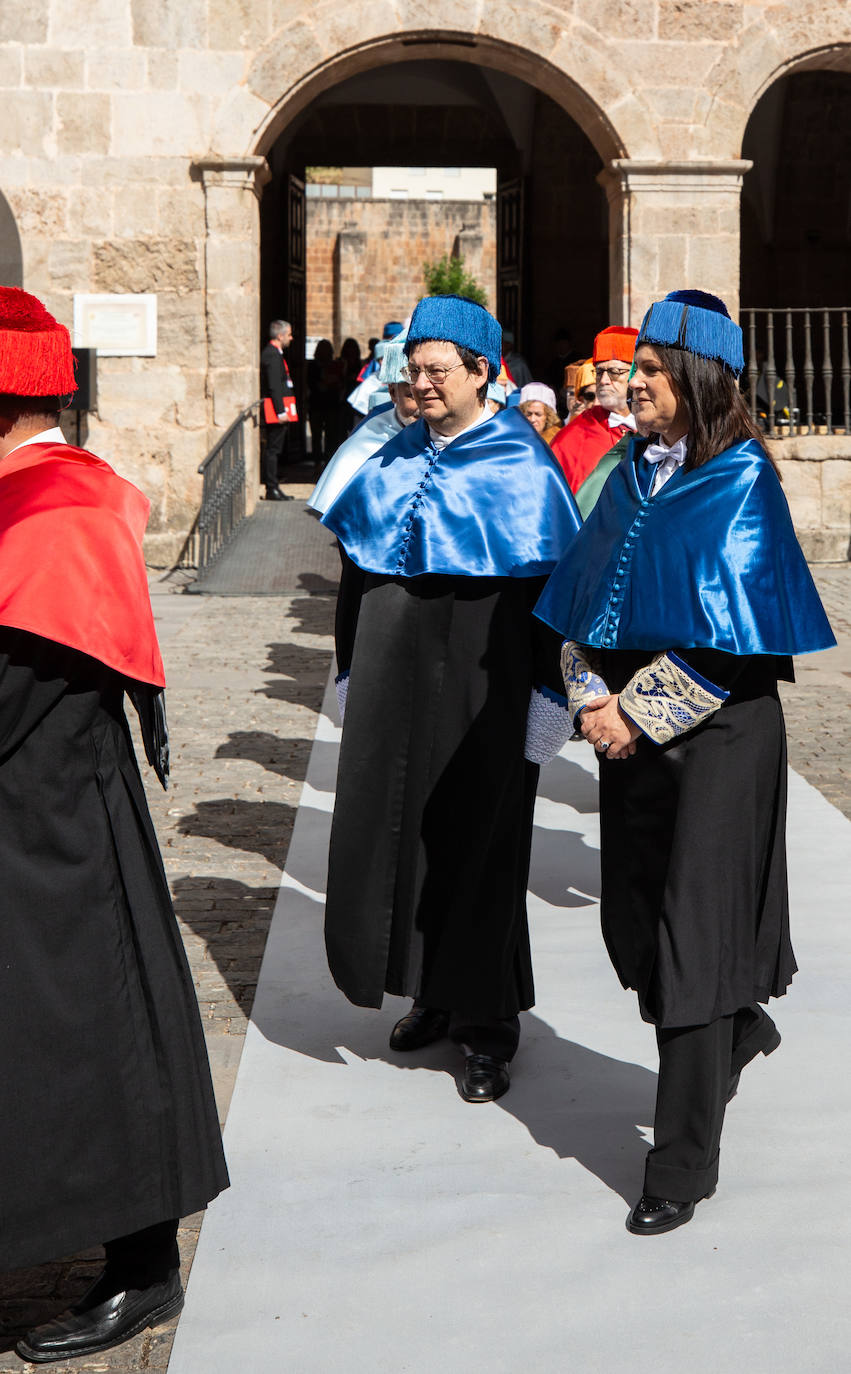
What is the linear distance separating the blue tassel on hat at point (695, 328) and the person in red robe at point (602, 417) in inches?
97.5

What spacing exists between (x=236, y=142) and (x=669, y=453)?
10865 millimetres

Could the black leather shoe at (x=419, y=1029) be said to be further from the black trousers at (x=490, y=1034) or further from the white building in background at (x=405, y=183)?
the white building in background at (x=405, y=183)

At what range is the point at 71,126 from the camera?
1276 centimetres

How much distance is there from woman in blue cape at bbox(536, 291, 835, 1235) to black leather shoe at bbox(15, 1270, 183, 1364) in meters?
0.90

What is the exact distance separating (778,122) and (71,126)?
31.9 feet

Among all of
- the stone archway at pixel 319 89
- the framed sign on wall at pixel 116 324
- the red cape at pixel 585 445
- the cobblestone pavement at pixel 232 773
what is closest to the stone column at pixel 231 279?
the stone archway at pixel 319 89

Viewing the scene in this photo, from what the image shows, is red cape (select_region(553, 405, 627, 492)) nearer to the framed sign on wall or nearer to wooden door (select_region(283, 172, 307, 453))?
the framed sign on wall

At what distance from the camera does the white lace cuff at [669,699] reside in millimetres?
2854

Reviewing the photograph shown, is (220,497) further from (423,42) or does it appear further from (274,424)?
(423,42)

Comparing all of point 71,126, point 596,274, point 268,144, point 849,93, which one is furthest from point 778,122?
point 71,126

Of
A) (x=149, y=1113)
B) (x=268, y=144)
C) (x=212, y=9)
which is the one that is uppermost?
(x=212, y=9)

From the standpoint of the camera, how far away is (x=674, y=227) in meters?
13.1

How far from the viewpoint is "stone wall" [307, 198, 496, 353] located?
52500 millimetres

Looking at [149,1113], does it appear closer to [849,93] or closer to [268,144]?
[268,144]
